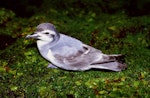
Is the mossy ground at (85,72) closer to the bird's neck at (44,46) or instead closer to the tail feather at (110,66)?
the tail feather at (110,66)

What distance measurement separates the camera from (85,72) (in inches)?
248

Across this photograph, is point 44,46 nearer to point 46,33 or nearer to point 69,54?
point 46,33

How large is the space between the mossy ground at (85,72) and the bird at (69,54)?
212 millimetres

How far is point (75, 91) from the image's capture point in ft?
19.0

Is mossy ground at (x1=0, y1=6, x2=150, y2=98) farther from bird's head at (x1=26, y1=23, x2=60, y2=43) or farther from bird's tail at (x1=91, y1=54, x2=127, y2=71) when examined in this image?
bird's head at (x1=26, y1=23, x2=60, y2=43)

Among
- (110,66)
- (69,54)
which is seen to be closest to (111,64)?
(110,66)

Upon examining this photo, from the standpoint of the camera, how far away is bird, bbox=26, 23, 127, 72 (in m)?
6.02

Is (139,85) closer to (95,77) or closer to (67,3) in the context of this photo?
(95,77)

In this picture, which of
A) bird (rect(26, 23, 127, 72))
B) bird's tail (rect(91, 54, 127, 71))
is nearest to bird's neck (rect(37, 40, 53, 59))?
bird (rect(26, 23, 127, 72))

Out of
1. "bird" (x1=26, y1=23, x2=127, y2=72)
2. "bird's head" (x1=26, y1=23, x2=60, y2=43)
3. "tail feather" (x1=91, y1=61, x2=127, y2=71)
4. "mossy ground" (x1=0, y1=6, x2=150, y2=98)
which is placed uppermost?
"bird's head" (x1=26, y1=23, x2=60, y2=43)

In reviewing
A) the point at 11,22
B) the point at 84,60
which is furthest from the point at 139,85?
the point at 11,22

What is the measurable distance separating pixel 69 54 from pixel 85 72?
0.58 meters

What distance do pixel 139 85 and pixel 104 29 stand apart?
246 centimetres

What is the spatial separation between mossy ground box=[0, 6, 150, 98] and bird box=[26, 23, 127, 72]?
0.69ft
